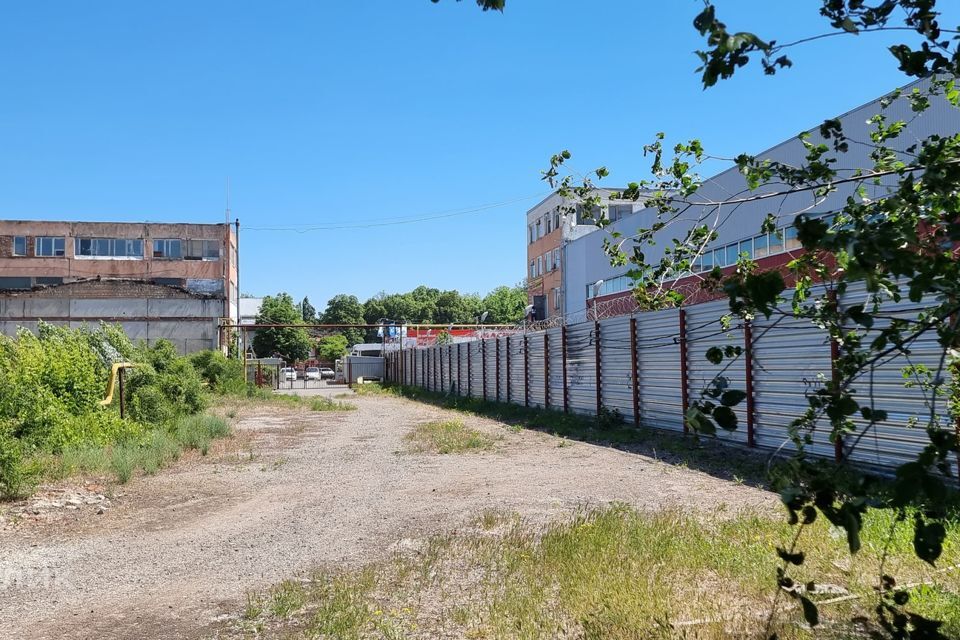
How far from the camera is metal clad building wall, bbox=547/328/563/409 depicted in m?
19.2

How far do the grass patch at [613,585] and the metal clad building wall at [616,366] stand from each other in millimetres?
8699

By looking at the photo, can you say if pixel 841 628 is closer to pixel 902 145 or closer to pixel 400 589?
pixel 400 589

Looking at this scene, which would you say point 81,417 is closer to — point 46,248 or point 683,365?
point 683,365

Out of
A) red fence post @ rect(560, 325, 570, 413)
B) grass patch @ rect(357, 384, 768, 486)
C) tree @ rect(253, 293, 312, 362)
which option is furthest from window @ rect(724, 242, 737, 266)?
tree @ rect(253, 293, 312, 362)

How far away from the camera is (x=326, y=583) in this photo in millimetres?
5250

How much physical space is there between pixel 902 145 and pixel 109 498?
1876cm

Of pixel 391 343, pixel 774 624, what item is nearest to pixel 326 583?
pixel 774 624

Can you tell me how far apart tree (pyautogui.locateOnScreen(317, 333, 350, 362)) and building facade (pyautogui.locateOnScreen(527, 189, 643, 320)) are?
42.7 m

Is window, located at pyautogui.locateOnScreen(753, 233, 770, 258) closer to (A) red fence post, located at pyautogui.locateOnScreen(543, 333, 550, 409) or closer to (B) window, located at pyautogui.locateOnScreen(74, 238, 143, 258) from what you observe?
(A) red fence post, located at pyautogui.locateOnScreen(543, 333, 550, 409)

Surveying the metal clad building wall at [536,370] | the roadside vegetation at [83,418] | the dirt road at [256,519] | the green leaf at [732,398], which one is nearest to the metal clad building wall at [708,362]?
the dirt road at [256,519]

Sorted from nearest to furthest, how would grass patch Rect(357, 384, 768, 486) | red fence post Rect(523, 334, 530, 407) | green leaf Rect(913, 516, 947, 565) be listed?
green leaf Rect(913, 516, 947, 565) → grass patch Rect(357, 384, 768, 486) → red fence post Rect(523, 334, 530, 407)

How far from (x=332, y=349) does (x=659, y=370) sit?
87956mm

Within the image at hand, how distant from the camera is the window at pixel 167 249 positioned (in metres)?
55.8

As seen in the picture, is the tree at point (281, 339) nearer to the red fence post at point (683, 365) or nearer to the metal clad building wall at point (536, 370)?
the metal clad building wall at point (536, 370)
